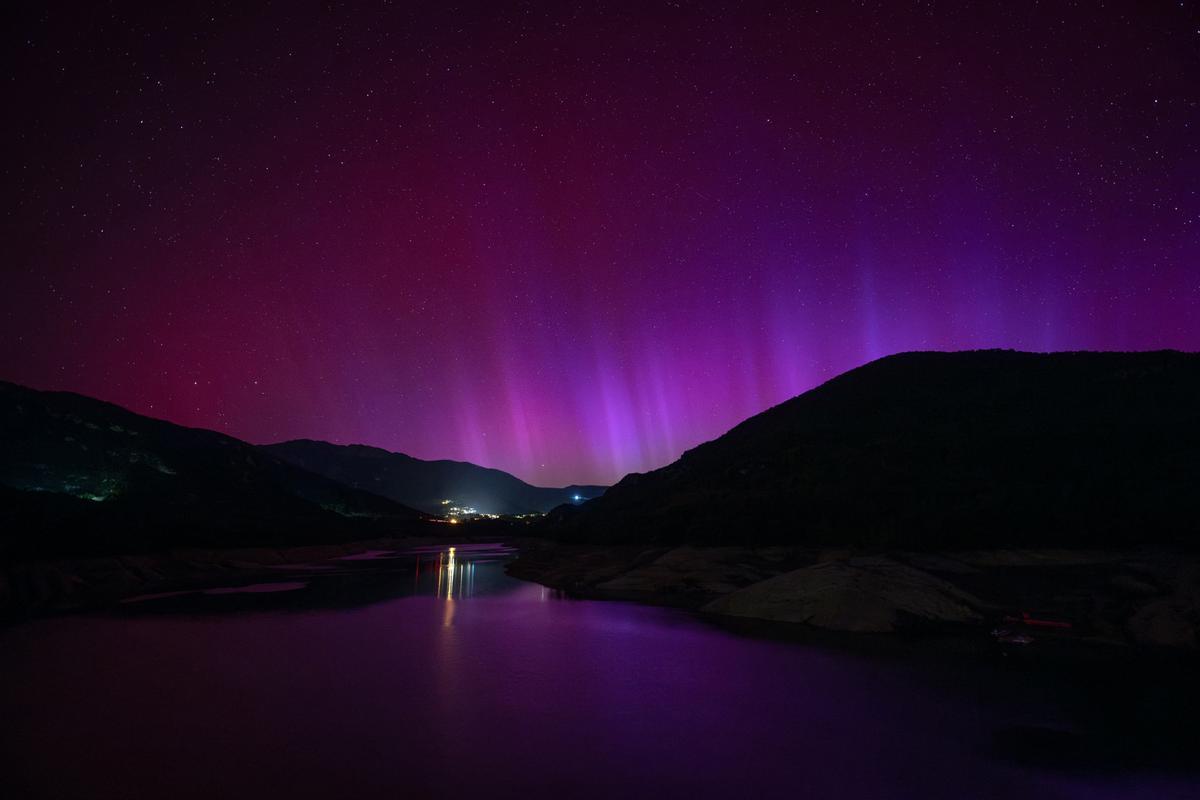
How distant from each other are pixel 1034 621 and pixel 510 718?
3291 cm

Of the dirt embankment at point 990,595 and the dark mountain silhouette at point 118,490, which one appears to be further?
the dark mountain silhouette at point 118,490

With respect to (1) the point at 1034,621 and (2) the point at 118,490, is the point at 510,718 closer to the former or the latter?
(1) the point at 1034,621

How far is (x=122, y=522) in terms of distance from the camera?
91.4 metres

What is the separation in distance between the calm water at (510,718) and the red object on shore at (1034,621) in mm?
10587

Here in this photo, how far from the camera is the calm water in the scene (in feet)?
55.3

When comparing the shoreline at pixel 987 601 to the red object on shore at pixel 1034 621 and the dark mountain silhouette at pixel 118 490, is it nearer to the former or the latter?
the red object on shore at pixel 1034 621

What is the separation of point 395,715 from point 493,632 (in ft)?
62.2

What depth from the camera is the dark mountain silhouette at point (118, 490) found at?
255 ft

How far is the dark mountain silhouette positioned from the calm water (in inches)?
1909

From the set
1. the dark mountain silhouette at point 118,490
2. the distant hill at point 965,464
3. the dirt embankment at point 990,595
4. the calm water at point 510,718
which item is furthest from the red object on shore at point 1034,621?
the dark mountain silhouette at point 118,490

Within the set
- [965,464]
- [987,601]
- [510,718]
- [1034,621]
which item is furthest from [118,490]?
[1034,621]

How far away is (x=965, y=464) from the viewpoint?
6994 cm

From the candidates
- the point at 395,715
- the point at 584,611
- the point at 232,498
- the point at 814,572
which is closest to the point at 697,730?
the point at 395,715

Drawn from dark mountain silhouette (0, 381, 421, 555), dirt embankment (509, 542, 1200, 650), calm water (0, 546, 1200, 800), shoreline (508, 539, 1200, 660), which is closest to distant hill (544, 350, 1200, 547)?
shoreline (508, 539, 1200, 660)
